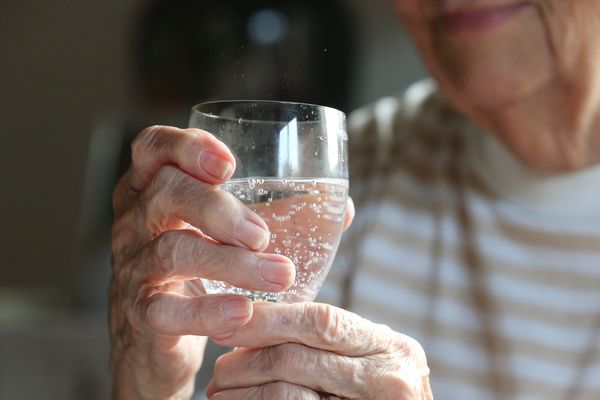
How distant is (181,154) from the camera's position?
658 millimetres

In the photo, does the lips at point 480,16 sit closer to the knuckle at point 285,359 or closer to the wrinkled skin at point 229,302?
the wrinkled skin at point 229,302

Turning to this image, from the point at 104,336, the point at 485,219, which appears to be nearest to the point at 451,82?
the point at 485,219

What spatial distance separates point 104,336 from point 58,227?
1571 millimetres

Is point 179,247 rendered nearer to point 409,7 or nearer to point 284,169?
point 284,169

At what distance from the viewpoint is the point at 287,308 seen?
2.19ft

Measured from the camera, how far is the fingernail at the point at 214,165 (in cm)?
63

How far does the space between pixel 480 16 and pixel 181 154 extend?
0.55m

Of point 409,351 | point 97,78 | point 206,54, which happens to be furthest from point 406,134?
point 97,78

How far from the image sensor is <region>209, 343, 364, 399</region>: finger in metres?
0.68

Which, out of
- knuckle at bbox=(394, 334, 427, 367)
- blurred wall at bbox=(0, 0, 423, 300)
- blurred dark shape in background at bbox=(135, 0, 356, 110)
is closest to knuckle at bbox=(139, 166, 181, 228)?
knuckle at bbox=(394, 334, 427, 367)

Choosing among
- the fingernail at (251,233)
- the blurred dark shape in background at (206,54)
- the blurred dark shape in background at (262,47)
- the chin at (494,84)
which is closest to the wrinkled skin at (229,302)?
the fingernail at (251,233)

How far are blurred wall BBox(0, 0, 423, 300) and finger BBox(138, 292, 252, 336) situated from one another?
9.79 feet

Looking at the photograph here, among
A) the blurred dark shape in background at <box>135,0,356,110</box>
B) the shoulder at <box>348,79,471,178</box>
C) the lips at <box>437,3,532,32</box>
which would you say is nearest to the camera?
the lips at <box>437,3,532,32</box>

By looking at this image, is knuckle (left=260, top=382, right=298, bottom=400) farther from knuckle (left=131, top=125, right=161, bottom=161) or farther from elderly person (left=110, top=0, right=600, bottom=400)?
knuckle (left=131, top=125, right=161, bottom=161)
